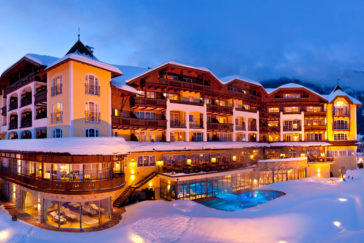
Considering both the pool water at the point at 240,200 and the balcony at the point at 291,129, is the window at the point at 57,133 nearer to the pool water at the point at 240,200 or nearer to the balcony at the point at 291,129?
the pool water at the point at 240,200

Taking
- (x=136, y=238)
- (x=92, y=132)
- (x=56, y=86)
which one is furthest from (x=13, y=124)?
(x=136, y=238)

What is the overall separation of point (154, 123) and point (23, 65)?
68.2 feet

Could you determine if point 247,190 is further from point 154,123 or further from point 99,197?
point 99,197

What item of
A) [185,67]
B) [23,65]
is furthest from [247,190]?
[23,65]

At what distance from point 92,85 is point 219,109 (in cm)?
2196

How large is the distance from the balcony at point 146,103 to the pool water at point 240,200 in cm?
1405

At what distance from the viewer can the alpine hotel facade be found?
2119 centimetres

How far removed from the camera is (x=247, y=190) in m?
37.0

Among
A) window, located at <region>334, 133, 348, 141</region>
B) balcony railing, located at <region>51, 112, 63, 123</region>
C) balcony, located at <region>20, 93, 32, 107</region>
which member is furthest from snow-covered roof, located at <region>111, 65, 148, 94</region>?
window, located at <region>334, 133, 348, 141</region>

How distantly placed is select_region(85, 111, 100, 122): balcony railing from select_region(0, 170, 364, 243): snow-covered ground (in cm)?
1016

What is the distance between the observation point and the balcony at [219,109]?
1564 inches

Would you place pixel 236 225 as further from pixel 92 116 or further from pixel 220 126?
pixel 220 126

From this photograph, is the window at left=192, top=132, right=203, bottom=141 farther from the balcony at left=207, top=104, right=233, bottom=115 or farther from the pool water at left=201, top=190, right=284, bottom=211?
the pool water at left=201, top=190, right=284, bottom=211

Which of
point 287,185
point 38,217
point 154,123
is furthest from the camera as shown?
point 287,185
